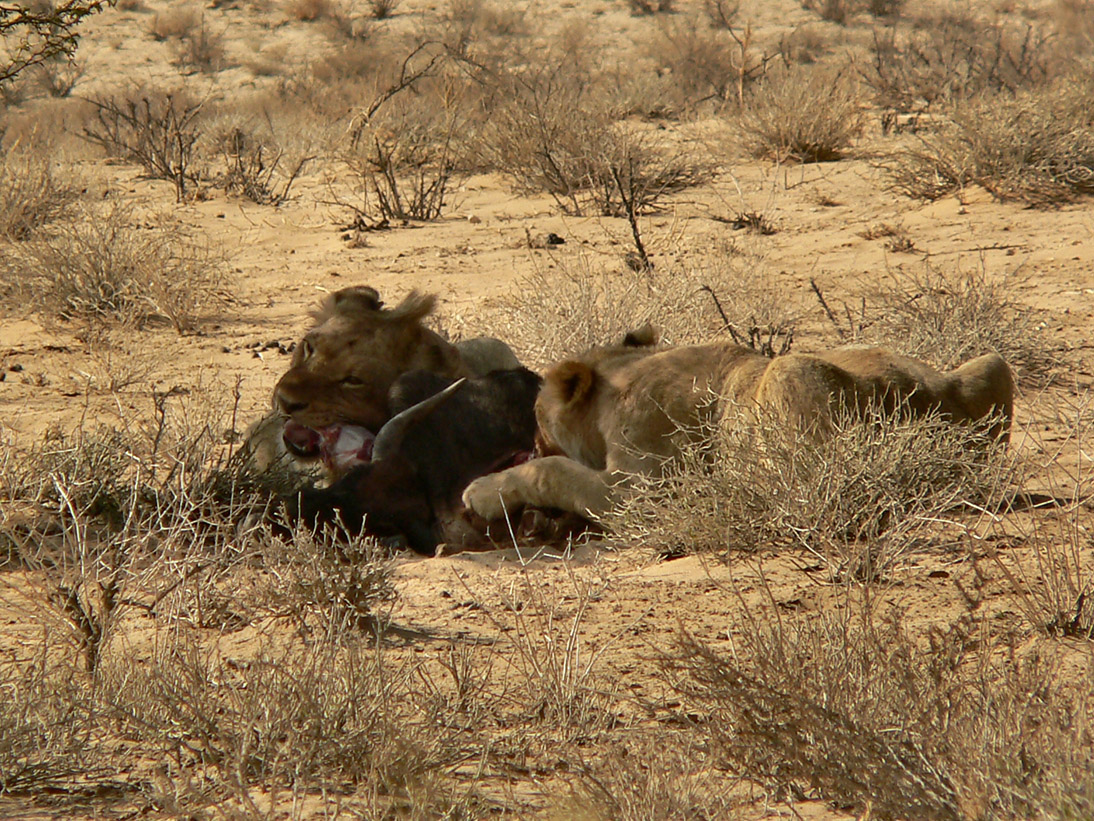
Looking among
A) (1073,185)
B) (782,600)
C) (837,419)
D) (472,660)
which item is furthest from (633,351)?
(1073,185)

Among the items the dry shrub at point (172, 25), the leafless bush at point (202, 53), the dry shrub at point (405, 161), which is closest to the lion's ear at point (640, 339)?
the dry shrub at point (405, 161)

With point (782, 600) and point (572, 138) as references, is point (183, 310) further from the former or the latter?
point (782, 600)

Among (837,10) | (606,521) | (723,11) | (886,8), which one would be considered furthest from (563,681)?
(886,8)

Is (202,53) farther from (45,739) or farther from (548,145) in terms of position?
(45,739)

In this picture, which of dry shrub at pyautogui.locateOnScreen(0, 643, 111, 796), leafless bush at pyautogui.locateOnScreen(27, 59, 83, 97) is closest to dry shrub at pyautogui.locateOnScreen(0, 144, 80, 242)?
dry shrub at pyautogui.locateOnScreen(0, 643, 111, 796)

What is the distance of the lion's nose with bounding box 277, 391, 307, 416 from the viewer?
21.0 feet

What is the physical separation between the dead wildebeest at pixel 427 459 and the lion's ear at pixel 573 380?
0.48 m

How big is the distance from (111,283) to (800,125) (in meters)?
8.61

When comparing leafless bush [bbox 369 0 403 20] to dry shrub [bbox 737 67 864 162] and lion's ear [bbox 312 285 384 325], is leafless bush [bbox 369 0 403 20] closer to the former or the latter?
dry shrub [bbox 737 67 864 162]

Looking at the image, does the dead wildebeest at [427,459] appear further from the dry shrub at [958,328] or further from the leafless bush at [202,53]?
the leafless bush at [202,53]

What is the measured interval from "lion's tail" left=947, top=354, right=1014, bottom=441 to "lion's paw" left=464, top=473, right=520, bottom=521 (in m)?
2.09

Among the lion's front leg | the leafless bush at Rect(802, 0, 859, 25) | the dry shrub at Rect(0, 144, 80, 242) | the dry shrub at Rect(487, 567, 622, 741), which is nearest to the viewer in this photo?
the dry shrub at Rect(487, 567, 622, 741)

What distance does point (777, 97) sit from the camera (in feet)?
51.6

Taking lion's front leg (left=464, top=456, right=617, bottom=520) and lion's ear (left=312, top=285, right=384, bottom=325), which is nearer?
lion's front leg (left=464, top=456, right=617, bottom=520)
